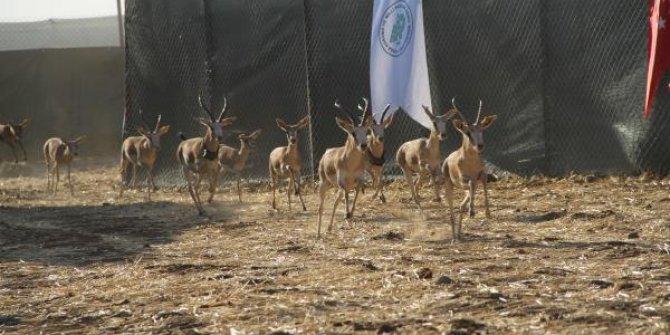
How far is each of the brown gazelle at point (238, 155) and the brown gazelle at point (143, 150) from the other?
1172mm

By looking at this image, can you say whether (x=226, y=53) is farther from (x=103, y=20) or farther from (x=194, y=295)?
(x=103, y=20)

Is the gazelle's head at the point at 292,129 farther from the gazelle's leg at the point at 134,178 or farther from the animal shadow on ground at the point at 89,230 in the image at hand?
the gazelle's leg at the point at 134,178

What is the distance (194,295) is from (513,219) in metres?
5.33

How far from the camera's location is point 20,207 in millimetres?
17922

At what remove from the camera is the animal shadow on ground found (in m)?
11.9

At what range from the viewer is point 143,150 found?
1984 cm

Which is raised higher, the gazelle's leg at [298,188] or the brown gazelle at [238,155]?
the brown gazelle at [238,155]

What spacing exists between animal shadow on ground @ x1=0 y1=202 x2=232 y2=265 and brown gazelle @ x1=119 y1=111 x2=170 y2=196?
165cm

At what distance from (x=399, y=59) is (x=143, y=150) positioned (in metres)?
5.63

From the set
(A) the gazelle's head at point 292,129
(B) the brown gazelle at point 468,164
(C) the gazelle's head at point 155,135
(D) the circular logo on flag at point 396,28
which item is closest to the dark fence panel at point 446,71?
(D) the circular logo on flag at point 396,28

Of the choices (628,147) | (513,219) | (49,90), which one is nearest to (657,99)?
(628,147)

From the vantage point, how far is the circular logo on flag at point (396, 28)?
16.6 m

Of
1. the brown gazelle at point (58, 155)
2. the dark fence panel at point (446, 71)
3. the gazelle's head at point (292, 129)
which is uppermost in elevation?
the dark fence panel at point (446, 71)

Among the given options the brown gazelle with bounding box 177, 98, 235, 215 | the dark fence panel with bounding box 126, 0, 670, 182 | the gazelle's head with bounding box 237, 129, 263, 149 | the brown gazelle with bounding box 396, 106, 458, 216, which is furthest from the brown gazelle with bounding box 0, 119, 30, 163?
the brown gazelle with bounding box 396, 106, 458, 216
